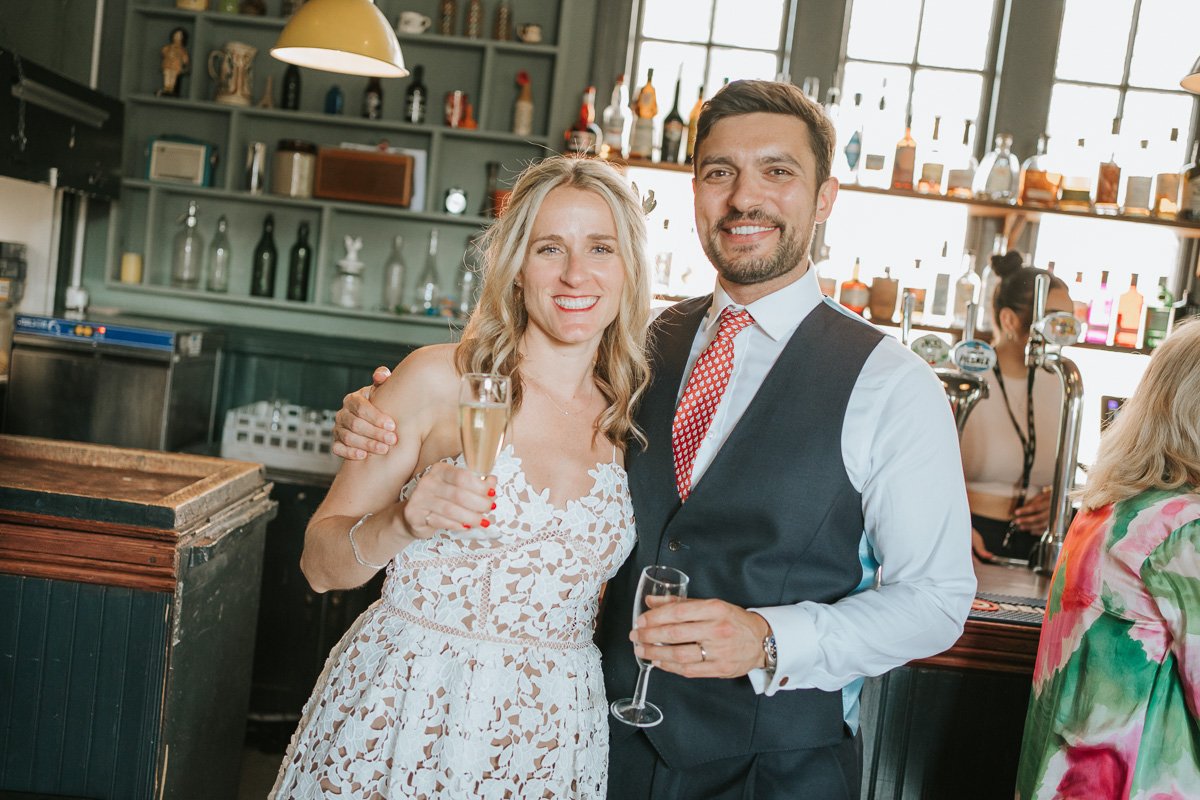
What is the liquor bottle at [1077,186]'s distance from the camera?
12.8 feet

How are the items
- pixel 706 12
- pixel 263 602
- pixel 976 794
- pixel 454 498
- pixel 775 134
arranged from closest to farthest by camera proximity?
pixel 454 498 → pixel 775 134 → pixel 976 794 → pixel 263 602 → pixel 706 12

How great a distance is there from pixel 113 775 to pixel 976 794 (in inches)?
66.8

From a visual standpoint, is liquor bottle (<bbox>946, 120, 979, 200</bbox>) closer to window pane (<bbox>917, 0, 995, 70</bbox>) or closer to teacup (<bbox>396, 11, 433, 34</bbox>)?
window pane (<bbox>917, 0, 995, 70</bbox>)

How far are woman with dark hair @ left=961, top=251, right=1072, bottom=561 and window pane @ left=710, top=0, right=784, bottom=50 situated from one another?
164 centimetres

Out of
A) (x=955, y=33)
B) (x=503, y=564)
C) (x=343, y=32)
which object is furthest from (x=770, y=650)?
(x=955, y=33)

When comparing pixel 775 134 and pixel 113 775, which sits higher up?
pixel 775 134

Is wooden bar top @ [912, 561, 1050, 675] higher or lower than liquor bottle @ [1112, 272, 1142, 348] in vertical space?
lower

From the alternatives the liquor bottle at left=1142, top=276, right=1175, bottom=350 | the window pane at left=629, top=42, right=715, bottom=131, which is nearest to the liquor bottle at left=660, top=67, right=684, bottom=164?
the window pane at left=629, top=42, right=715, bottom=131

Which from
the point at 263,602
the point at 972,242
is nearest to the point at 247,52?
the point at 263,602

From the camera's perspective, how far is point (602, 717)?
157 centimetres

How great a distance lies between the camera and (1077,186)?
3949 mm

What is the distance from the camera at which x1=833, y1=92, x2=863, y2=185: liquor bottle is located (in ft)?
13.3

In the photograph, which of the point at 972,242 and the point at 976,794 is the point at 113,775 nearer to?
the point at 976,794

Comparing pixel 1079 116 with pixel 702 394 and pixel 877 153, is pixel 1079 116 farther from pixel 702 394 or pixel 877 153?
pixel 702 394
